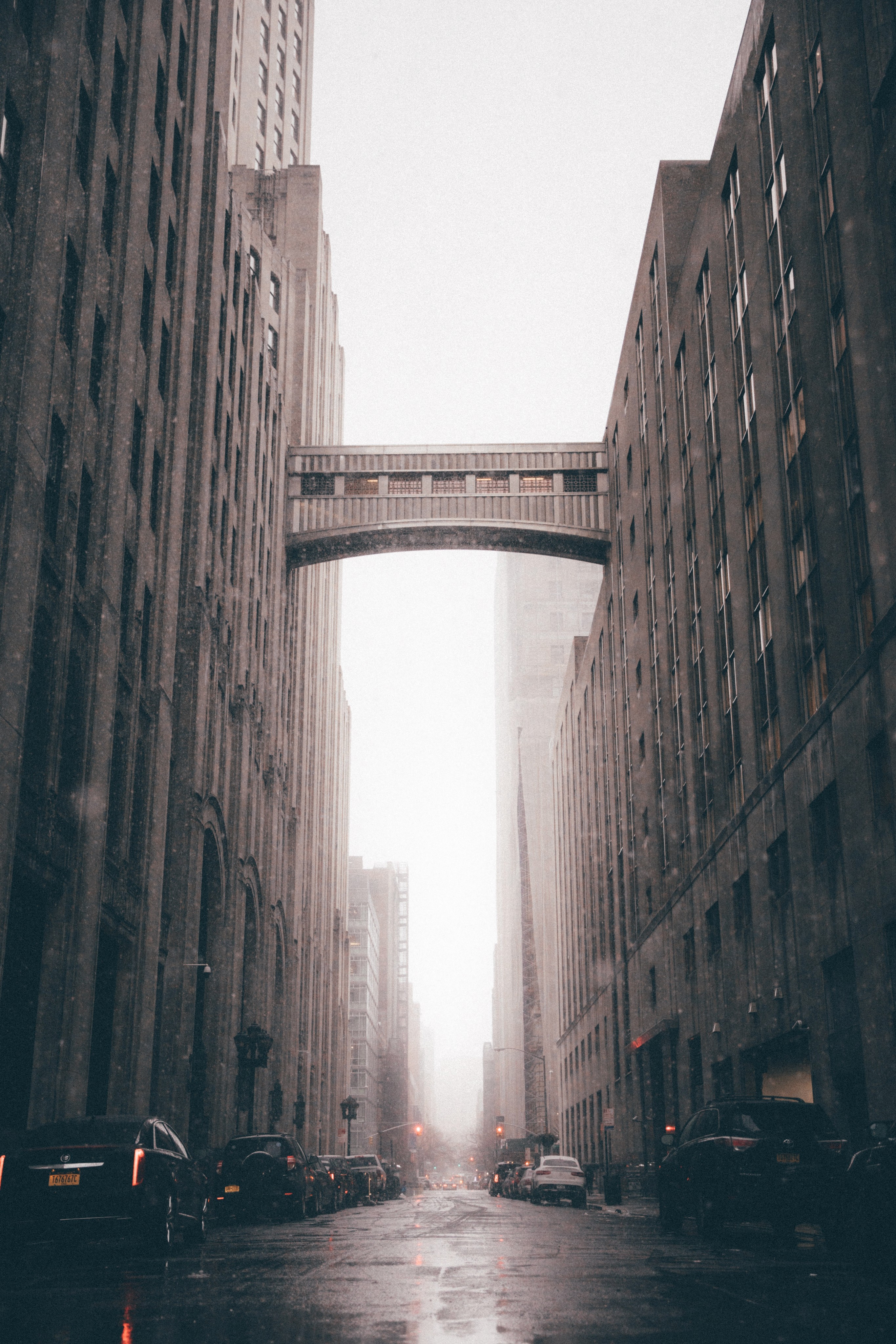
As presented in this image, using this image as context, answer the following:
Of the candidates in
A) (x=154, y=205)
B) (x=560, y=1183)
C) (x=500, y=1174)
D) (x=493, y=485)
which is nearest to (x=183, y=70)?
A: (x=154, y=205)

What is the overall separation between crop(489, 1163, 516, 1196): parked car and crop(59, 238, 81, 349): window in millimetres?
39515

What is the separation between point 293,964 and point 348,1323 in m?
55.2

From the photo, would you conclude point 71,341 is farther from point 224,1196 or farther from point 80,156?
point 224,1196

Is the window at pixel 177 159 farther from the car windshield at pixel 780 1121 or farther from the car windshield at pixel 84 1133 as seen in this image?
the car windshield at pixel 780 1121

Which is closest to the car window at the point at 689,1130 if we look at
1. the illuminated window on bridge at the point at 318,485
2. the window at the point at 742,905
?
the window at the point at 742,905

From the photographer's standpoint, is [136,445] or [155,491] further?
[155,491]

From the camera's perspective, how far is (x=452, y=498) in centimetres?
5812

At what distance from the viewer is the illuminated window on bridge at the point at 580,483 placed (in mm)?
58219

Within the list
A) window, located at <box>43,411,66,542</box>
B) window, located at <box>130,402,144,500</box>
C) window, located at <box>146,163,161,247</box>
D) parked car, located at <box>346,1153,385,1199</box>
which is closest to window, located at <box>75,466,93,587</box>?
window, located at <box>43,411,66,542</box>

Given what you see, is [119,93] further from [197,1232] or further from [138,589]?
[197,1232]

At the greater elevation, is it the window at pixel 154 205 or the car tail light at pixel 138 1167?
the window at pixel 154 205

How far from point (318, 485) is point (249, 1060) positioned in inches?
1091

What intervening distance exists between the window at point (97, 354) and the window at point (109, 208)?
184 cm

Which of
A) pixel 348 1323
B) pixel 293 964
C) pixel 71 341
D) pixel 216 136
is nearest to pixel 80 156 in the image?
pixel 71 341
